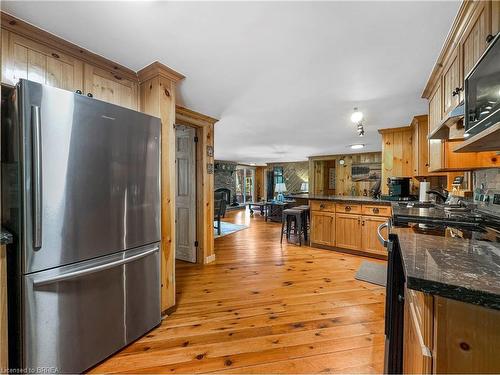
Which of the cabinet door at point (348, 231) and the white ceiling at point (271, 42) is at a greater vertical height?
the white ceiling at point (271, 42)

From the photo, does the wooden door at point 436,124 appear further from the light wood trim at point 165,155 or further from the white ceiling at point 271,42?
the light wood trim at point 165,155

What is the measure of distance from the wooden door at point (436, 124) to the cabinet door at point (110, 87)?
9.02 feet

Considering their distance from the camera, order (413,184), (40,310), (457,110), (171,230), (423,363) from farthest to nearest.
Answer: (413,184) → (171,230) → (457,110) → (40,310) → (423,363)

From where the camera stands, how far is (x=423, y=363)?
63 cm

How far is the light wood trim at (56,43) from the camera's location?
134 cm

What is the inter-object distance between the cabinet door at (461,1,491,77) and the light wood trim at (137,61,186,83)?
1994 mm

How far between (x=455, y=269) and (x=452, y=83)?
167cm

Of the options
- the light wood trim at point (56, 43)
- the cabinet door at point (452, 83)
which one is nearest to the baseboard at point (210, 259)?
the light wood trim at point (56, 43)

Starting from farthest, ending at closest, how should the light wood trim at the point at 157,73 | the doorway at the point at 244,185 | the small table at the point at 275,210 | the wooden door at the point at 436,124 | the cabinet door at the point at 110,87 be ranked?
1. the doorway at the point at 244,185
2. the small table at the point at 275,210
3. the wooden door at the point at 436,124
4. the light wood trim at the point at 157,73
5. the cabinet door at the point at 110,87

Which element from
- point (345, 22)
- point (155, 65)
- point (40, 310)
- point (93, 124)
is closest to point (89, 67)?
point (155, 65)

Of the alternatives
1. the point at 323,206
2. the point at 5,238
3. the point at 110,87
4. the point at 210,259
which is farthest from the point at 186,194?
the point at 323,206

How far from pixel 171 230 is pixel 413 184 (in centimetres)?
402

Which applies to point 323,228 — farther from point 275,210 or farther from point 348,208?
point 275,210

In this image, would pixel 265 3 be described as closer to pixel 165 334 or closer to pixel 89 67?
pixel 89 67
